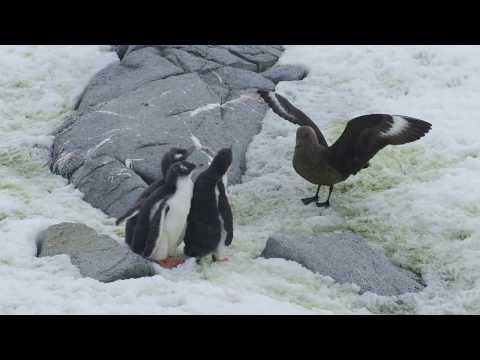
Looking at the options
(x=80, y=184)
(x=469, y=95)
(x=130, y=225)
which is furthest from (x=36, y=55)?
(x=469, y=95)

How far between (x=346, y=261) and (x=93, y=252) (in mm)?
2281

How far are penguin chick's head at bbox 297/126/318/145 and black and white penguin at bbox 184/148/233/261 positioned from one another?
1689 mm

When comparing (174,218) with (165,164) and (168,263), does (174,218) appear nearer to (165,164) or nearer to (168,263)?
(168,263)

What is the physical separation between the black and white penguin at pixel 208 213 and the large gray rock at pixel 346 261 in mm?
612

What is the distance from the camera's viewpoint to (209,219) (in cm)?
633

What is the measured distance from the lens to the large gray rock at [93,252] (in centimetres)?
587

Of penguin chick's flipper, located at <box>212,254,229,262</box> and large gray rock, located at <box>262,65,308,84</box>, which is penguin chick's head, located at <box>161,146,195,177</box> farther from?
large gray rock, located at <box>262,65,308,84</box>

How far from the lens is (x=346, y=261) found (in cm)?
655

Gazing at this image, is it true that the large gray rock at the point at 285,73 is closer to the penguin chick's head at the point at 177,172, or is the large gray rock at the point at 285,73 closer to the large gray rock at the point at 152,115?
the large gray rock at the point at 152,115

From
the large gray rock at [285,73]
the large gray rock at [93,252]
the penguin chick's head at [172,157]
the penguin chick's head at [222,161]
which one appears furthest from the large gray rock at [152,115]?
the penguin chick's head at [222,161]

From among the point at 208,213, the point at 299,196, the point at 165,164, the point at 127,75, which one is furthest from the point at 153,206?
the point at 127,75

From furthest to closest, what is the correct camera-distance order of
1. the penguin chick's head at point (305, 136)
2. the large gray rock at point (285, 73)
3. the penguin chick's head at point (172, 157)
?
1. the large gray rock at point (285, 73)
2. the penguin chick's head at point (305, 136)
3. the penguin chick's head at point (172, 157)

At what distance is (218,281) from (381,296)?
1.42 metres

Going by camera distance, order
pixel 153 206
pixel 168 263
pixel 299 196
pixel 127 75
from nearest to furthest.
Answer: pixel 153 206
pixel 168 263
pixel 299 196
pixel 127 75
